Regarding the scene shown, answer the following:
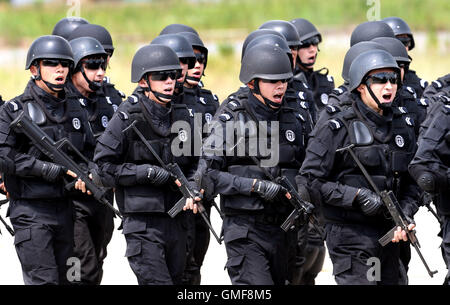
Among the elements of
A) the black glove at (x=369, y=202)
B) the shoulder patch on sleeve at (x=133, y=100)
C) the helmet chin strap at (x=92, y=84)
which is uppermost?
the helmet chin strap at (x=92, y=84)

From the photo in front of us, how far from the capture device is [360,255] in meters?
9.86

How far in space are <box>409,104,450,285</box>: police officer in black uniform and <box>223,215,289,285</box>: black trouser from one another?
46.6 inches

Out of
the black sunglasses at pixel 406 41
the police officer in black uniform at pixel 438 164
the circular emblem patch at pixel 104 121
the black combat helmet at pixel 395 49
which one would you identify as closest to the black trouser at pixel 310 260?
the black combat helmet at pixel 395 49

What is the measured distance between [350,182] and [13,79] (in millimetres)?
20150

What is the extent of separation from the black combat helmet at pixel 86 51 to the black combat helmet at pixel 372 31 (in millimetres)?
2571

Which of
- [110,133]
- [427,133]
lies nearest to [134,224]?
[110,133]

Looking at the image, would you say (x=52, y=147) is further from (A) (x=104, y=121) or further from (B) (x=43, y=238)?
(A) (x=104, y=121)

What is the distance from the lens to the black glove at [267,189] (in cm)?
998

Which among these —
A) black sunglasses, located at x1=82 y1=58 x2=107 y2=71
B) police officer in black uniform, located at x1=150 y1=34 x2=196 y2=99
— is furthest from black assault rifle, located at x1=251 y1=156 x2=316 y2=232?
black sunglasses, located at x1=82 y1=58 x2=107 y2=71

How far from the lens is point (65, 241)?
11.1 meters

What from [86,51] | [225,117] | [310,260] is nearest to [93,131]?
[86,51]

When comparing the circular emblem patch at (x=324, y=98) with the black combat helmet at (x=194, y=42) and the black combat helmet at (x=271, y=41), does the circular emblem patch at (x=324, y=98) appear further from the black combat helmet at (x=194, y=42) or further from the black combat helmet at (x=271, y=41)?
the black combat helmet at (x=271, y=41)
